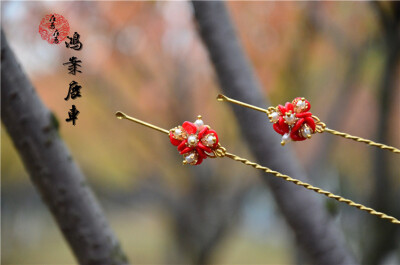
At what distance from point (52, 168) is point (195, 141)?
39 cm

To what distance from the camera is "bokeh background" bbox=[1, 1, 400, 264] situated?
2.67 m

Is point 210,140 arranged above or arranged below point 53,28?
below

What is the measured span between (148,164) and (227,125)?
100 cm

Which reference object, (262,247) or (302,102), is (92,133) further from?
(262,247)

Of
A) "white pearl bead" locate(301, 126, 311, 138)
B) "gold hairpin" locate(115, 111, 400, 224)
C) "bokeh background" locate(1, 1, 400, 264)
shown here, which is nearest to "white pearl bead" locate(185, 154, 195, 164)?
"gold hairpin" locate(115, 111, 400, 224)

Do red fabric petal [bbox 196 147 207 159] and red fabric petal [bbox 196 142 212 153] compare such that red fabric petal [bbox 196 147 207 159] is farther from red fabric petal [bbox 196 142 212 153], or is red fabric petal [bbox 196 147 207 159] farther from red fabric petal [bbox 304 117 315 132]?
red fabric petal [bbox 304 117 315 132]

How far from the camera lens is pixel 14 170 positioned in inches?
228

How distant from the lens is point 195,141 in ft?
3.04

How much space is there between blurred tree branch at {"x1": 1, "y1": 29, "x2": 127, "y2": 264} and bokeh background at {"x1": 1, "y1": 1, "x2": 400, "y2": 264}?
4.48ft

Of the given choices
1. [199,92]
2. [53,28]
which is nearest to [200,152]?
[53,28]

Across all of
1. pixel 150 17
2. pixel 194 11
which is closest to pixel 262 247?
pixel 150 17

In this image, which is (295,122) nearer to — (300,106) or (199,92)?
(300,106)

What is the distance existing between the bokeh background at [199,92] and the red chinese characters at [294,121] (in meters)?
1.40

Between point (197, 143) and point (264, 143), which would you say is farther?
point (264, 143)
